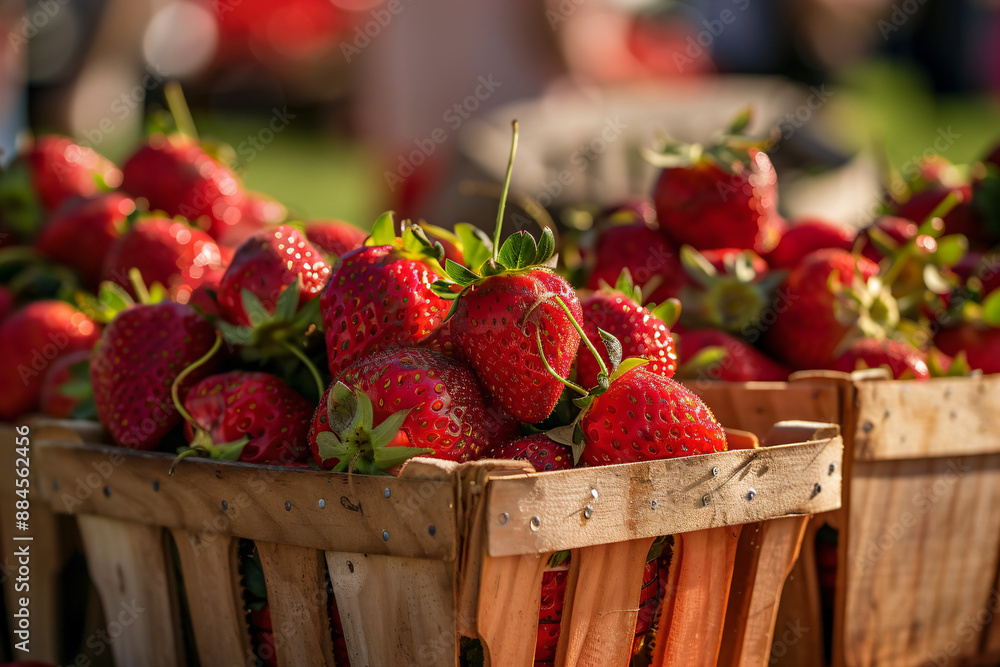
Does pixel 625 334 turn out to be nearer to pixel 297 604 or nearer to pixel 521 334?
pixel 521 334

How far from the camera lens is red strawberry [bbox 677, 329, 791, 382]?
1453mm

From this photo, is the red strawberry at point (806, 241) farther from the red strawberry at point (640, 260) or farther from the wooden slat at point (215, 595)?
the wooden slat at point (215, 595)

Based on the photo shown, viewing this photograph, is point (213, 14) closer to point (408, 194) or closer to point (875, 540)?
point (408, 194)

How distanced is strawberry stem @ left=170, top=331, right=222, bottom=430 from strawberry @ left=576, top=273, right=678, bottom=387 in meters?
0.46

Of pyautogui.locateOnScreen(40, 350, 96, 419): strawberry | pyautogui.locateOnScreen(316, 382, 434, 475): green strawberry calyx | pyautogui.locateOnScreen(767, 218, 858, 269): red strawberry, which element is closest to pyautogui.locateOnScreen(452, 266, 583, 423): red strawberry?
pyautogui.locateOnScreen(316, 382, 434, 475): green strawberry calyx

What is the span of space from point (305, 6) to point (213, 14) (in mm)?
960

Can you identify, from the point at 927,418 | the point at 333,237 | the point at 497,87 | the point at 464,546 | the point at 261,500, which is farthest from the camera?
the point at 497,87

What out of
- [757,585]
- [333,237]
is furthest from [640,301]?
[333,237]

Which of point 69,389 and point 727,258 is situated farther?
point 727,258

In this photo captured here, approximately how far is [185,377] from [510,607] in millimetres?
553

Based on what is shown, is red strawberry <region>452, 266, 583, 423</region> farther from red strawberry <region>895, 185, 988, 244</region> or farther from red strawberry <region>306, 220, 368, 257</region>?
red strawberry <region>895, 185, 988, 244</region>

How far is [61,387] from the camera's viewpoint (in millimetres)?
1442

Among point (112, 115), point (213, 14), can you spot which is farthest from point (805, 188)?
point (213, 14)

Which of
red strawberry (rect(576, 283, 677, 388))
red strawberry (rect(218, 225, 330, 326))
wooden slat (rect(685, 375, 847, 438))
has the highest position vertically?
red strawberry (rect(218, 225, 330, 326))
